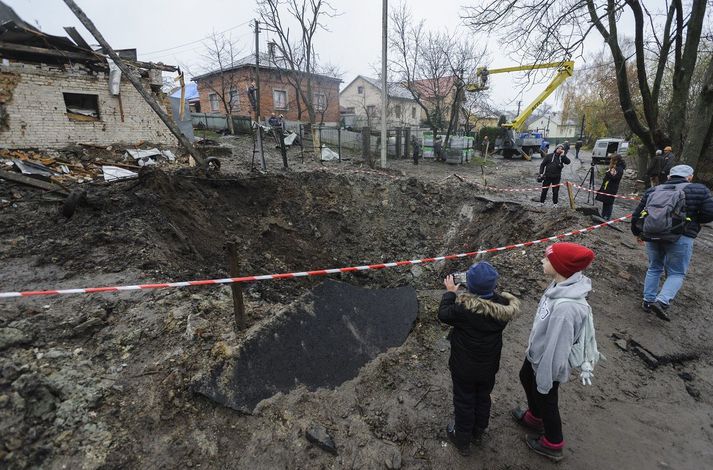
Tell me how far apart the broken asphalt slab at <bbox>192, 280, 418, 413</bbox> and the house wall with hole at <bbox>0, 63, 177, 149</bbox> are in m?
11.6

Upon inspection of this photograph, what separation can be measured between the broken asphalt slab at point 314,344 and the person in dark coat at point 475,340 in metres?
1.19

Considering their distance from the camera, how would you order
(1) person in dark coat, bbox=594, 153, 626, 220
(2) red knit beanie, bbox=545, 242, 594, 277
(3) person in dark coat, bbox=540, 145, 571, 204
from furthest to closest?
1. (3) person in dark coat, bbox=540, 145, 571, 204
2. (1) person in dark coat, bbox=594, 153, 626, 220
3. (2) red knit beanie, bbox=545, 242, 594, 277

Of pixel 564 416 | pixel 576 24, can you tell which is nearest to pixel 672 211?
pixel 564 416

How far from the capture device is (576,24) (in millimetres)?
9555

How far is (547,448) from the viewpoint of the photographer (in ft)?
8.52

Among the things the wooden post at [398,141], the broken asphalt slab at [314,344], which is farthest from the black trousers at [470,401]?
the wooden post at [398,141]

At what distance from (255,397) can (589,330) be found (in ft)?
8.68

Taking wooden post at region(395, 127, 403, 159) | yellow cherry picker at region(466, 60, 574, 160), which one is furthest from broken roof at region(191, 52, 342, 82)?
yellow cherry picker at region(466, 60, 574, 160)

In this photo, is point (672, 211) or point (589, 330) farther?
point (672, 211)

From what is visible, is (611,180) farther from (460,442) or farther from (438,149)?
(438,149)

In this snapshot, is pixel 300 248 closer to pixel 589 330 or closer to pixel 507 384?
pixel 507 384

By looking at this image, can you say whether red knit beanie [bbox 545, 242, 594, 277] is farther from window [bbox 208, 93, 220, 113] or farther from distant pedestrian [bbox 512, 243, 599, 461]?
window [bbox 208, 93, 220, 113]

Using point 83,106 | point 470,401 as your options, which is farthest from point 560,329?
point 83,106

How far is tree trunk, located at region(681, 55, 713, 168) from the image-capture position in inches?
400
